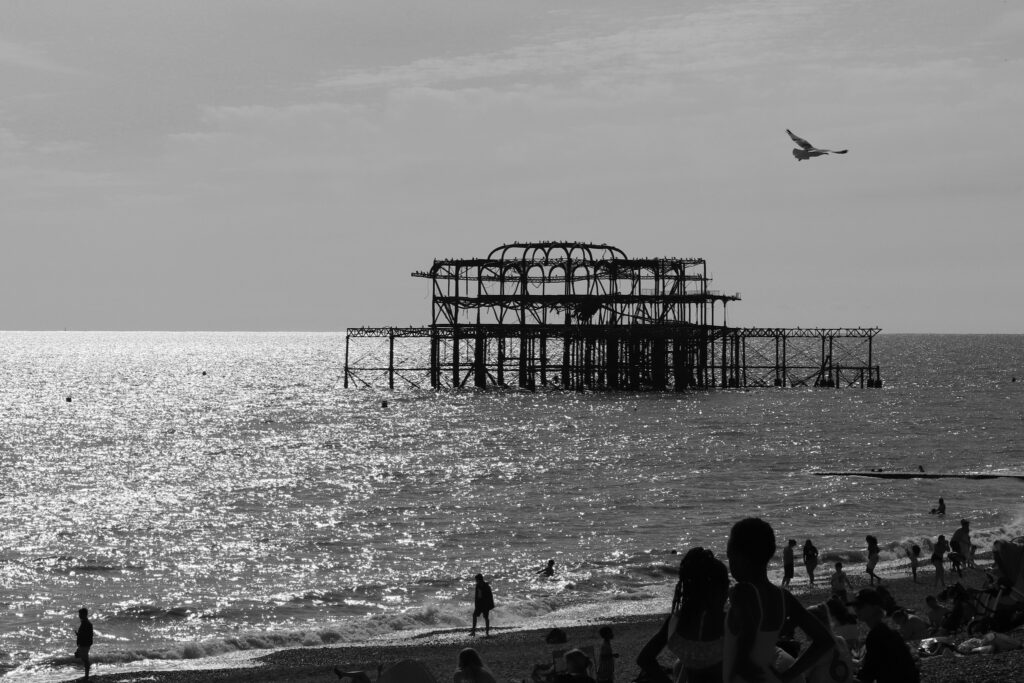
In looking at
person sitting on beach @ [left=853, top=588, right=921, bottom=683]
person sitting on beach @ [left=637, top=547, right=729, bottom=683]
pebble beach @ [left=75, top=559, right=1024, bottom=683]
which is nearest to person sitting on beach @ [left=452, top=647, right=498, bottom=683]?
person sitting on beach @ [left=853, top=588, right=921, bottom=683]

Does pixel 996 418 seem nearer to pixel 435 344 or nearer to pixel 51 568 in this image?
pixel 435 344

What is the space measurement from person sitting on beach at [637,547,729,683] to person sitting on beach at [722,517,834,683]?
7.1 inches

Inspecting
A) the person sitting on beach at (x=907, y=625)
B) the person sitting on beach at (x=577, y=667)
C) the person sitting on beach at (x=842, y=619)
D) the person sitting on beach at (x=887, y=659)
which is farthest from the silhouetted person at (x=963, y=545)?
the person sitting on beach at (x=887, y=659)

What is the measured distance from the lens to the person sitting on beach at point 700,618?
224 inches

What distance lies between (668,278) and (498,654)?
6439cm

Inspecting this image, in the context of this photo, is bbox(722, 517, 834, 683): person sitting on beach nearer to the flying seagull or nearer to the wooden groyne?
the flying seagull

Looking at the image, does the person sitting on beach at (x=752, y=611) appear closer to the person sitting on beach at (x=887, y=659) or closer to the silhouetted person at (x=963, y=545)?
the person sitting on beach at (x=887, y=659)

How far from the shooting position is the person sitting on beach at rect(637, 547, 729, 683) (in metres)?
5.70

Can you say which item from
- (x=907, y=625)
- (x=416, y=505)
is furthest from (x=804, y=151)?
(x=416, y=505)

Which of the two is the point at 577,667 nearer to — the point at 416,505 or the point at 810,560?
the point at 810,560

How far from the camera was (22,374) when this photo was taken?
6491 inches

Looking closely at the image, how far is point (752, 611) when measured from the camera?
Result: 213 inches

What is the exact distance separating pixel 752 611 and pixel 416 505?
35022mm

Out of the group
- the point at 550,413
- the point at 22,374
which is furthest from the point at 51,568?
the point at 22,374
